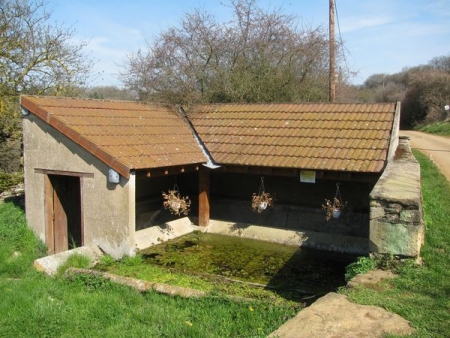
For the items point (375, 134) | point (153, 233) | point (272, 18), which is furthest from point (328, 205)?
point (272, 18)

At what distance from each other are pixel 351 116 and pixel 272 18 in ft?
29.0

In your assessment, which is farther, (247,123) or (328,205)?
(247,123)

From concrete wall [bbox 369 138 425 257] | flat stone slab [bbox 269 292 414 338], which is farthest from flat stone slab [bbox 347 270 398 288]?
flat stone slab [bbox 269 292 414 338]

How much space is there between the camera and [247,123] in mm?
11852

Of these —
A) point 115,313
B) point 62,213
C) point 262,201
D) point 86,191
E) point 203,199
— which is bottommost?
point 115,313

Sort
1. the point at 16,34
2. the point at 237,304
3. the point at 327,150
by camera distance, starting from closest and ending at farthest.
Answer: the point at 237,304 → the point at 327,150 → the point at 16,34

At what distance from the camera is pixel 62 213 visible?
10273 millimetres

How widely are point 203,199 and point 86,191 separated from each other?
3369 mm

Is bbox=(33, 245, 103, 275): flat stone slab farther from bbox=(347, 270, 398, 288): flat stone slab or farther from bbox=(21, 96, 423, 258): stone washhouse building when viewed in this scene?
bbox=(347, 270, 398, 288): flat stone slab

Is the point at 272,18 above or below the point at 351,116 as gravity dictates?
above

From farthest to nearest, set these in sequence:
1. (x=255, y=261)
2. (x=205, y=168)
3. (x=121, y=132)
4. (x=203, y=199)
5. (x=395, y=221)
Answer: (x=203, y=199) → (x=205, y=168) → (x=121, y=132) → (x=255, y=261) → (x=395, y=221)

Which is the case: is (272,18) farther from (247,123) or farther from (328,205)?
(328,205)

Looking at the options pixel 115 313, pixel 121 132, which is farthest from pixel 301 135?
pixel 115 313

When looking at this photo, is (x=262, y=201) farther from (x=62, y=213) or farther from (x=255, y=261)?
(x=62, y=213)
